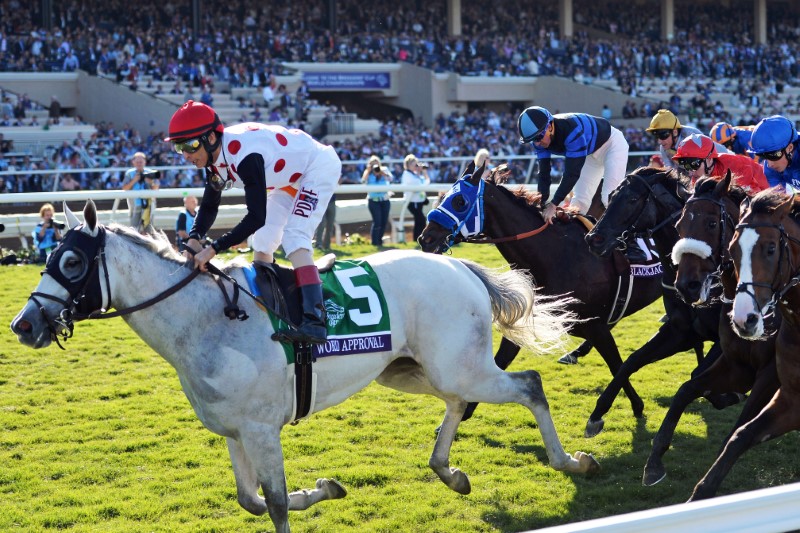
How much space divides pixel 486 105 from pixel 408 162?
20.5m

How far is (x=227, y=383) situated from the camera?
4258 millimetres

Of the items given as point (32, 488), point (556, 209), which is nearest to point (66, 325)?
point (32, 488)

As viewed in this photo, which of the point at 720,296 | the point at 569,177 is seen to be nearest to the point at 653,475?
the point at 720,296

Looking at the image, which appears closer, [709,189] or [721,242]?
[721,242]

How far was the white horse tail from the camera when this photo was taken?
5.21 metres

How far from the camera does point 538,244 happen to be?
671cm

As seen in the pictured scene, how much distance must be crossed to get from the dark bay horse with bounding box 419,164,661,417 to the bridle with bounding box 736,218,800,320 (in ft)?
7.90

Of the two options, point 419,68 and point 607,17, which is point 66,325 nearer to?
point 419,68

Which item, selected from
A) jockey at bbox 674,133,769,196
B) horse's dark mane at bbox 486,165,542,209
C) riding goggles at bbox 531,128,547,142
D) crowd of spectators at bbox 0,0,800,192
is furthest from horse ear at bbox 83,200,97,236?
crowd of spectators at bbox 0,0,800,192

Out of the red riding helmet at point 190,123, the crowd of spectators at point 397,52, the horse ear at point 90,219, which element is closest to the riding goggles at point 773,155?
the red riding helmet at point 190,123

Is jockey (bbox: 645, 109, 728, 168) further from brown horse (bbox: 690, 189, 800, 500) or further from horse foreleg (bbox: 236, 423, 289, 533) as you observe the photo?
horse foreleg (bbox: 236, 423, 289, 533)

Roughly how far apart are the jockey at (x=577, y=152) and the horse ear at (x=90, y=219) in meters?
3.36

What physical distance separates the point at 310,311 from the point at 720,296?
6.69 ft

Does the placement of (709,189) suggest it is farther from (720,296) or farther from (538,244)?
(538,244)
